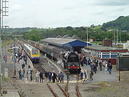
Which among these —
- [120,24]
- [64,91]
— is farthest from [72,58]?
[120,24]

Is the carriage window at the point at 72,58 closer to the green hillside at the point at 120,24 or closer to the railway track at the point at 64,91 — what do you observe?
the railway track at the point at 64,91

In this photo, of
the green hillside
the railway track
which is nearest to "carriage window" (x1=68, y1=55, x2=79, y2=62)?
the railway track

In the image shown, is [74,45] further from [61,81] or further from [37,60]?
[61,81]

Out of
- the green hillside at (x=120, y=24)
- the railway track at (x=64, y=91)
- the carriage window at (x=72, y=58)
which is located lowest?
the railway track at (x=64, y=91)

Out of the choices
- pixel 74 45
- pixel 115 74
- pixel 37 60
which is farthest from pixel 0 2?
pixel 37 60

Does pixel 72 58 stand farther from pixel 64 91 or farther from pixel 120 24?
pixel 120 24

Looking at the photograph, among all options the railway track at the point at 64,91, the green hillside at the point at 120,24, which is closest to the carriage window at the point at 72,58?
the railway track at the point at 64,91

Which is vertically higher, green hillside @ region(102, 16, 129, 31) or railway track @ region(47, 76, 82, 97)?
green hillside @ region(102, 16, 129, 31)

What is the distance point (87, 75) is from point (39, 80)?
509 cm

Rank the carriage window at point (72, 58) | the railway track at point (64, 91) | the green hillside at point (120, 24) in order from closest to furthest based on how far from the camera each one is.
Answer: the railway track at point (64, 91) < the carriage window at point (72, 58) < the green hillside at point (120, 24)

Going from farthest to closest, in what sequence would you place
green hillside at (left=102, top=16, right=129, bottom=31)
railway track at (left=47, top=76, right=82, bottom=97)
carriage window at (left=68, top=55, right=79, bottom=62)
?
green hillside at (left=102, top=16, right=129, bottom=31) < carriage window at (left=68, top=55, right=79, bottom=62) < railway track at (left=47, top=76, right=82, bottom=97)

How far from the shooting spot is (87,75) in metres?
33.1

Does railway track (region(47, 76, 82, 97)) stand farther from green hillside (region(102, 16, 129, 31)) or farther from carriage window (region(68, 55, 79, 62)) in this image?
green hillside (region(102, 16, 129, 31))

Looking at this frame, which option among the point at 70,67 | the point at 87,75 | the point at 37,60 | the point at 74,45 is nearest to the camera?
the point at 87,75
